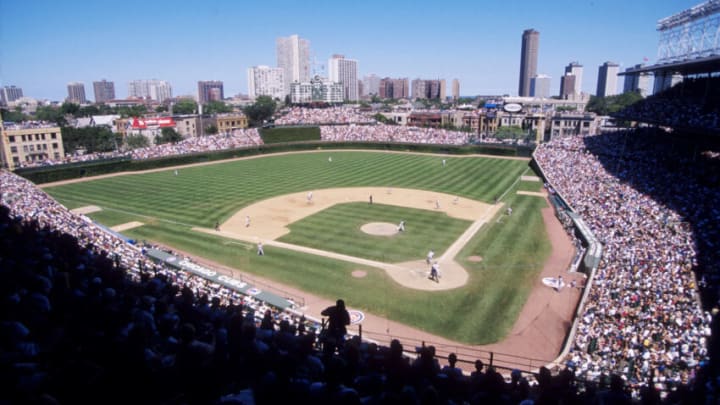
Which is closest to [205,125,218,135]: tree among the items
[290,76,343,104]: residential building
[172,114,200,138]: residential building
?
[172,114,200,138]: residential building

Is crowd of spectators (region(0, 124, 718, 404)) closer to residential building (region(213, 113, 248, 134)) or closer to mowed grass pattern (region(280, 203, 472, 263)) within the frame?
mowed grass pattern (region(280, 203, 472, 263))

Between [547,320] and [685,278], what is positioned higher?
[685,278]

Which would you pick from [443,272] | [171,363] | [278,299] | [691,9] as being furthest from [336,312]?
[691,9]

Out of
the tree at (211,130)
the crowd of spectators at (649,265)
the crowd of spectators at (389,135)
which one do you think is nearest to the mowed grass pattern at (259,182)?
the crowd of spectators at (389,135)

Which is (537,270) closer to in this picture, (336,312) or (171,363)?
(336,312)

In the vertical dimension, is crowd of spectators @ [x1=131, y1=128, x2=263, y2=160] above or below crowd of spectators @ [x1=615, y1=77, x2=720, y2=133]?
below
